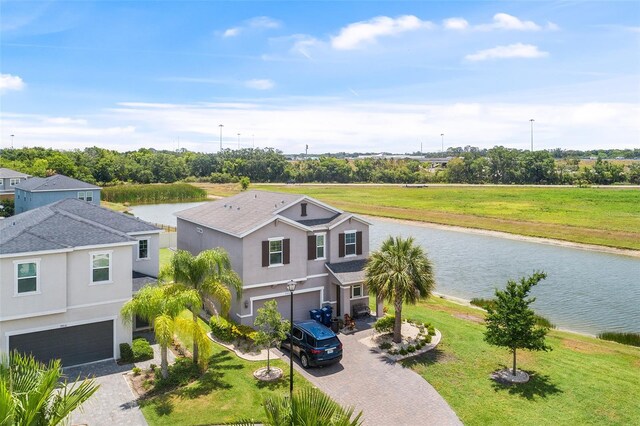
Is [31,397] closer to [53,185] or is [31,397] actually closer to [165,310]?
[165,310]

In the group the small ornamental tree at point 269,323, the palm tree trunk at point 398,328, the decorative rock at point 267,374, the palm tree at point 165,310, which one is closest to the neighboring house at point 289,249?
the palm tree trunk at point 398,328

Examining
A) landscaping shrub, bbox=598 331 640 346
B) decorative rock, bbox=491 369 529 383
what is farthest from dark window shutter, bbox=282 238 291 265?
landscaping shrub, bbox=598 331 640 346

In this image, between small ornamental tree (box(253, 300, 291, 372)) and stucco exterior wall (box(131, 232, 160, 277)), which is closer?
small ornamental tree (box(253, 300, 291, 372))

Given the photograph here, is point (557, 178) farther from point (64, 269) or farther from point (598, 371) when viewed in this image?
point (64, 269)

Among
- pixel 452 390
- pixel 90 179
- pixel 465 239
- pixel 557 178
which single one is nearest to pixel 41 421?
pixel 452 390

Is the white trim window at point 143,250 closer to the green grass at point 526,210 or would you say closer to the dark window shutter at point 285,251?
the dark window shutter at point 285,251

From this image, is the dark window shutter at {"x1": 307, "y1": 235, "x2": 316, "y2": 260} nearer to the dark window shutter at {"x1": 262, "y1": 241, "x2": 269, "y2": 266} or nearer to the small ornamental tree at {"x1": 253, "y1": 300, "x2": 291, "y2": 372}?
the dark window shutter at {"x1": 262, "y1": 241, "x2": 269, "y2": 266}
